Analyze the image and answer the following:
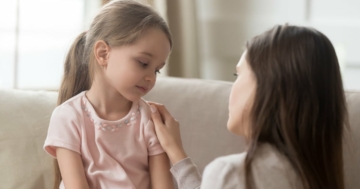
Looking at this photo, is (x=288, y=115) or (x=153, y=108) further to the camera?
(x=153, y=108)

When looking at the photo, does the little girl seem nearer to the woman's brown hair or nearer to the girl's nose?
the girl's nose

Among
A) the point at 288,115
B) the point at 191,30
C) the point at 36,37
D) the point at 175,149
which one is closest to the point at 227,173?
the point at 288,115

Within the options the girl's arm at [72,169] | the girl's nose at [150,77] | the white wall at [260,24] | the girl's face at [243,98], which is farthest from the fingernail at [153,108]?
the white wall at [260,24]

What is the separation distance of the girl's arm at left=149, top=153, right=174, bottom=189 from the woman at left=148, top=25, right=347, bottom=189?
419 mm

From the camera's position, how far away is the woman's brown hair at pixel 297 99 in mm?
1101

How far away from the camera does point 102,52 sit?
1491 mm

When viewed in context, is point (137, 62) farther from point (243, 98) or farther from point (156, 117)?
point (243, 98)

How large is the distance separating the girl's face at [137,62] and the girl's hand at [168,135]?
101 mm

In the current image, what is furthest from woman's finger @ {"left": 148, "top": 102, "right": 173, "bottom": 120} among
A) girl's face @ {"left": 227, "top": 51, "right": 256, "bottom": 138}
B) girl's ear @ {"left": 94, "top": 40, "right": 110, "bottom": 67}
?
girl's face @ {"left": 227, "top": 51, "right": 256, "bottom": 138}

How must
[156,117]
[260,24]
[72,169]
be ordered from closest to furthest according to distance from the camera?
1. [72,169]
2. [156,117]
3. [260,24]

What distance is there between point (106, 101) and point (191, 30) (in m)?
1.26

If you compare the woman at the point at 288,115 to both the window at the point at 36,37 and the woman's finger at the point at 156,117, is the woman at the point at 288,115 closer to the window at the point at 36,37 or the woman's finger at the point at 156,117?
the woman's finger at the point at 156,117


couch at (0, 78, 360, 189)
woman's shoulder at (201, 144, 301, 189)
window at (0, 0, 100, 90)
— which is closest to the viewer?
woman's shoulder at (201, 144, 301, 189)

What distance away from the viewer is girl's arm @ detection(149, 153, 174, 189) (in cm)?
154
